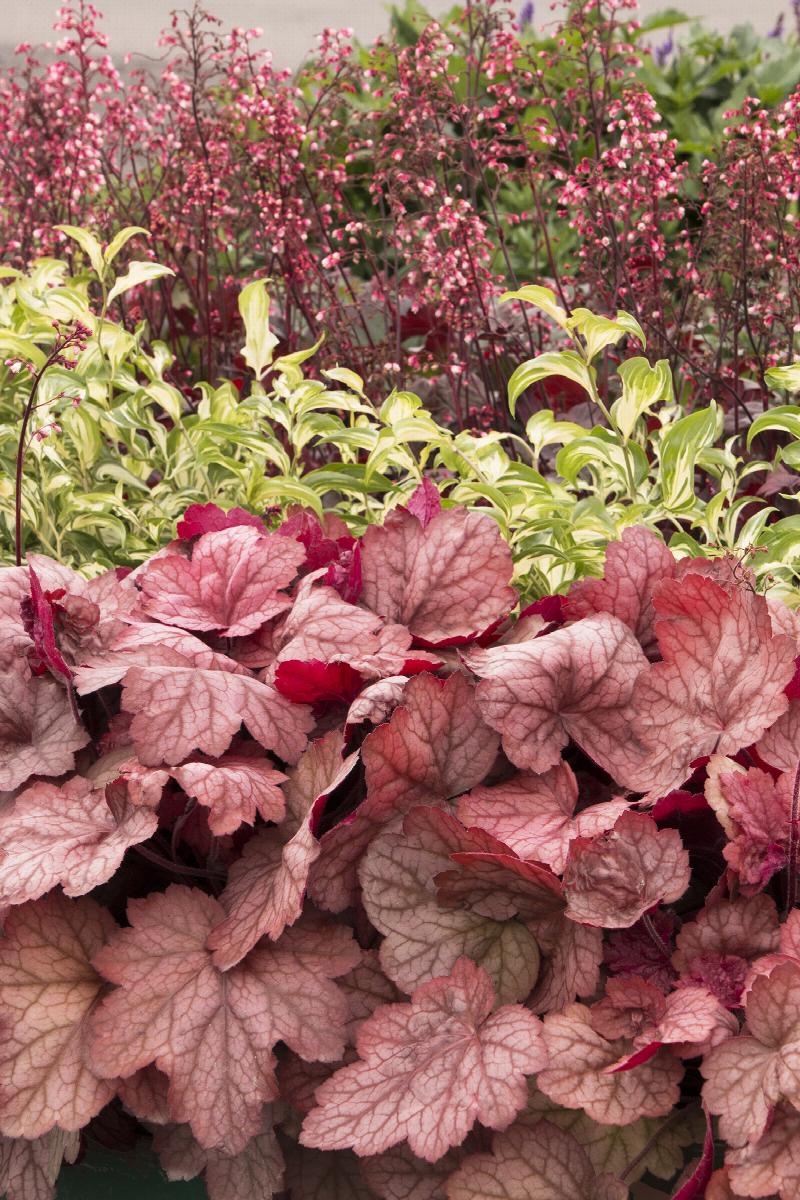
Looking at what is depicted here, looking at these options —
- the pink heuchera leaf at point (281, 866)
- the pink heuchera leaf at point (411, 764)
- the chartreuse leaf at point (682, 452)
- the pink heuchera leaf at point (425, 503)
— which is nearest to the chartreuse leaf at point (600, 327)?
the chartreuse leaf at point (682, 452)

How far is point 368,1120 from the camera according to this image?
963mm

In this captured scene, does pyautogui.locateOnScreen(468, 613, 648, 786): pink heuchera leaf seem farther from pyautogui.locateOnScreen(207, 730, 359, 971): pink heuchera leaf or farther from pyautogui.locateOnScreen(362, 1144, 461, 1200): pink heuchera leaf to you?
pyautogui.locateOnScreen(362, 1144, 461, 1200): pink heuchera leaf

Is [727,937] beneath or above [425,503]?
beneath

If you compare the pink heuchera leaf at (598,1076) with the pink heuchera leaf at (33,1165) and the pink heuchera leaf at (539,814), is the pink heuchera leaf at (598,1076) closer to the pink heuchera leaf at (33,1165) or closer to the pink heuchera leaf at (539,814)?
the pink heuchera leaf at (539,814)

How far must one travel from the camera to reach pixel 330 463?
1938mm

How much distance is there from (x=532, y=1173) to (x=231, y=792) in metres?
0.39

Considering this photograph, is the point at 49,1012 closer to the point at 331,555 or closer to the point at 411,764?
the point at 411,764

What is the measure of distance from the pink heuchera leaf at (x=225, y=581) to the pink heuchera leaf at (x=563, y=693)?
0.85 feet

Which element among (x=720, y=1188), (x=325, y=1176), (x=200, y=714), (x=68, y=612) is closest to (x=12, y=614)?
(x=68, y=612)

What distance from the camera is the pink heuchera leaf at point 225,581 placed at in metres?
1.33

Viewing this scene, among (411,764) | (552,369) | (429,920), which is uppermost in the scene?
(552,369)

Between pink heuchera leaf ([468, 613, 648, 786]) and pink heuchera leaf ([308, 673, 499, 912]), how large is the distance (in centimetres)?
3

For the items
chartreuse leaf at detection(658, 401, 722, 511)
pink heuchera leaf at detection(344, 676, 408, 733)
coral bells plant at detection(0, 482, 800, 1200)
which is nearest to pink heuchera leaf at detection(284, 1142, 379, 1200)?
coral bells plant at detection(0, 482, 800, 1200)

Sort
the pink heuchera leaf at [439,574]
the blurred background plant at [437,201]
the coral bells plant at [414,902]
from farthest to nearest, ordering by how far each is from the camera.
→ the blurred background plant at [437,201] → the pink heuchera leaf at [439,574] → the coral bells plant at [414,902]
